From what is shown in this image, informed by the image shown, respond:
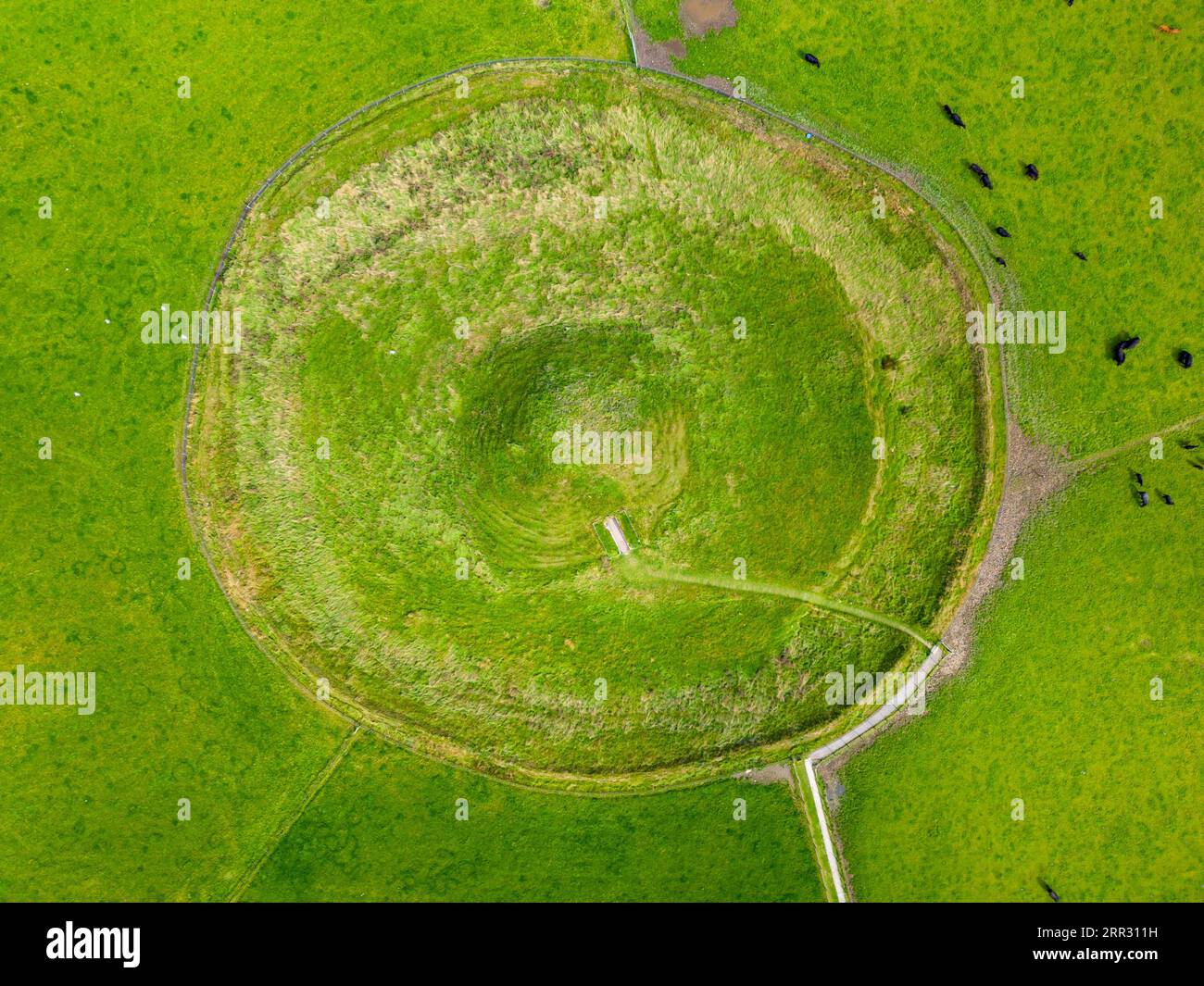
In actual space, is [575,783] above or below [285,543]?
below

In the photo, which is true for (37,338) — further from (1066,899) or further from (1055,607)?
(1066,899)

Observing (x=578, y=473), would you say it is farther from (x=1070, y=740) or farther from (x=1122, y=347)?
(x=1070, y=740)

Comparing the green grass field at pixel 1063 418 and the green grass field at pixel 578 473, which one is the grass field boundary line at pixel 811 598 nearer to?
the green grass field at pixel 578 473

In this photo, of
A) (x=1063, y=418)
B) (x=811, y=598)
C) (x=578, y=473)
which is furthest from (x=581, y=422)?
(x=1063, y=418)

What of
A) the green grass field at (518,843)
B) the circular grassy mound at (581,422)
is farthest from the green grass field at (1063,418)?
the green grass field at (518,843)

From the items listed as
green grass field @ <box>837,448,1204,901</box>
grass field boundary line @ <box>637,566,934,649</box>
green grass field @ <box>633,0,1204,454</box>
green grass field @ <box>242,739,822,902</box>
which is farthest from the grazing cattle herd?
green grass field @ <box>242,739,822,902</box>
